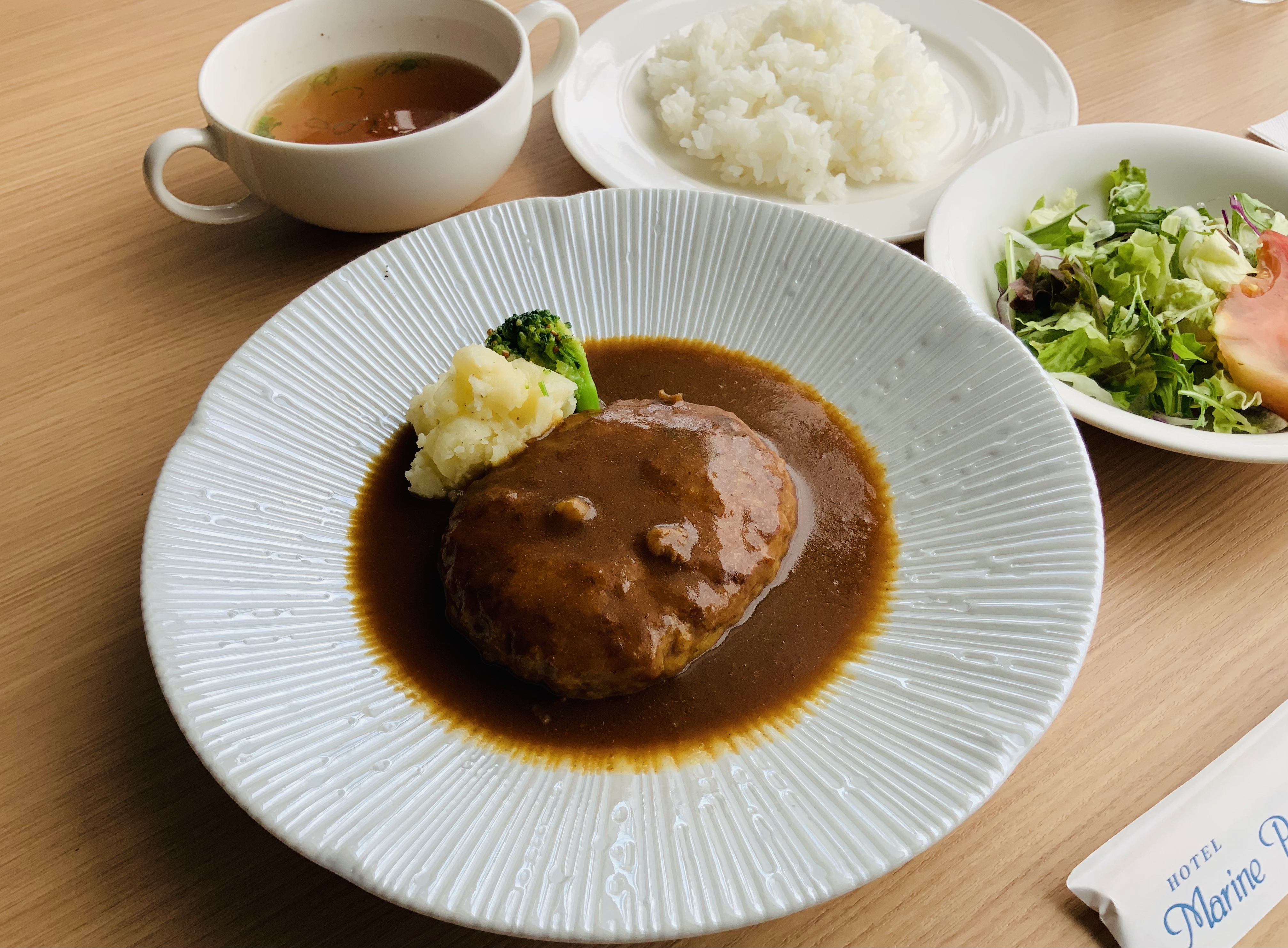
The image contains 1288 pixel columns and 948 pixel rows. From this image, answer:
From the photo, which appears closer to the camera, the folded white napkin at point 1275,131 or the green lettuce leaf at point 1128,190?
the green lettuce leaf at point 1128,190

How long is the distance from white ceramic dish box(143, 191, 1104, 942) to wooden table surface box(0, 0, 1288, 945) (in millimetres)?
238

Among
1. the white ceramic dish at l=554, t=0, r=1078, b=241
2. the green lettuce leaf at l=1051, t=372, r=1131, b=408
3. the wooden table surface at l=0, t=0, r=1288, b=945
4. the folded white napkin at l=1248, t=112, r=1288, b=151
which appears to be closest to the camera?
the wooden table surface at l=0, t=0, r=1288, b=945

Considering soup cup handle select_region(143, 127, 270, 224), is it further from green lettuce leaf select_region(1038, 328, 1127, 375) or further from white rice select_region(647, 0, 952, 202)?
green lettuce leaf select_region(1038, 328, 1127, 375)

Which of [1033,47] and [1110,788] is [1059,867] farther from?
[1033,47]

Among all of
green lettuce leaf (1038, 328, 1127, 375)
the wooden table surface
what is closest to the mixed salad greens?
green lettuce leaf (1038, 328, 1127, 375)

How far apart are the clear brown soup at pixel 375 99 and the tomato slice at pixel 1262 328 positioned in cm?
221

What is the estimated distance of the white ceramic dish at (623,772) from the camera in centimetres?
141

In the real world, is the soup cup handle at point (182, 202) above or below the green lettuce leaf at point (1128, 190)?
below

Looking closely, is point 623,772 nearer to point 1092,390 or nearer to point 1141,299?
point 1092,390

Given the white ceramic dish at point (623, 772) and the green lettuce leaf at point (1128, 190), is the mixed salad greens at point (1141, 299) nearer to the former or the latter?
the green lettuce leaf at point (1128, 190)

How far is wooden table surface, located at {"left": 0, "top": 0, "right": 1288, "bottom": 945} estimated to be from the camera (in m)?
1.58

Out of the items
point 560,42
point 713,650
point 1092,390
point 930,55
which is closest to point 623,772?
point 713,650

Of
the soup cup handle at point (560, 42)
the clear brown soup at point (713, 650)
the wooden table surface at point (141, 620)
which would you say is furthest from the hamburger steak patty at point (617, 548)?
the soup cup handle at point (560, 42)

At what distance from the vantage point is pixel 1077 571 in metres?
1.70
